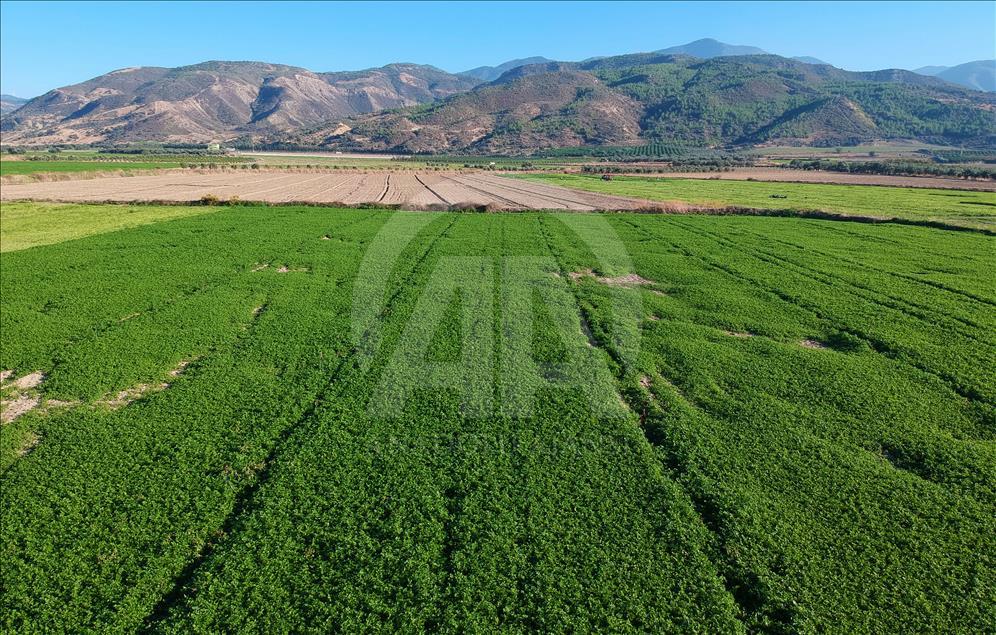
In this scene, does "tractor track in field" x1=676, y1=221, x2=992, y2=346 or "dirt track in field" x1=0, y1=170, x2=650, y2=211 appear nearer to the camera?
"tractor track in field" x1=676, y1=221, x2=992, y2=346

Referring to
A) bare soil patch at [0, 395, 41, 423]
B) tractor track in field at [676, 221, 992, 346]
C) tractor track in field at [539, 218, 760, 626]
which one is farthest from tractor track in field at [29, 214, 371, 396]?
tractor track in field at [676, 221, 992, 346]

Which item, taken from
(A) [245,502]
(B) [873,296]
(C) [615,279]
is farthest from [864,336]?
(A) [245,502]

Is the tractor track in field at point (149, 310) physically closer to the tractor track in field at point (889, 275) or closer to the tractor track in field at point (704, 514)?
the tractor track in field at point (704, 514)

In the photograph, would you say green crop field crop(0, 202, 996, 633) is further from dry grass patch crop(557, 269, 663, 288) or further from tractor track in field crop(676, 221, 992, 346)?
dry grass patch crop(557, 269, 663, 288)

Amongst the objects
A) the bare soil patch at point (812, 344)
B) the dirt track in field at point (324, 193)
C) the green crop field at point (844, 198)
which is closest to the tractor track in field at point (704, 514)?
the bare soil patch at point (812, 344)

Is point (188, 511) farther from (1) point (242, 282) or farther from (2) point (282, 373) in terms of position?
(1) point (242, 282)
